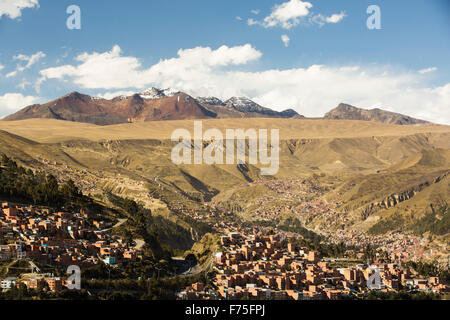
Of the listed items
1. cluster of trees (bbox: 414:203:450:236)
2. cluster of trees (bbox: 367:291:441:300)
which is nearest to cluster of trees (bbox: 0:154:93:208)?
cluster of trees (bbox: 367:291:441:300)

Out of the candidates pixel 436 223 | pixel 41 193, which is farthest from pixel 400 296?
pixel 436 223

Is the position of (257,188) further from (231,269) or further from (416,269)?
(231,269)

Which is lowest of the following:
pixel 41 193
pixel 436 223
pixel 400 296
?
pixel 436 223

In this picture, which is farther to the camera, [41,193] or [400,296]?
[41,193]

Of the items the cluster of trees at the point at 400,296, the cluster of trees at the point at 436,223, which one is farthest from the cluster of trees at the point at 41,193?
the cluster of trees at the point at 436,223

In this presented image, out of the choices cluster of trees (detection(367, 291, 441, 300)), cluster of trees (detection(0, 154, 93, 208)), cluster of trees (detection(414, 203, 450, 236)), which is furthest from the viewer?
cluster of trees (detection(414, 203, 450, 236))

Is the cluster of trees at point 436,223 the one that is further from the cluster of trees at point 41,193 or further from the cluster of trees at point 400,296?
the cluster of trees at point 41,193

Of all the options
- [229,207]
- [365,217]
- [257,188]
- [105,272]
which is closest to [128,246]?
[105,272]

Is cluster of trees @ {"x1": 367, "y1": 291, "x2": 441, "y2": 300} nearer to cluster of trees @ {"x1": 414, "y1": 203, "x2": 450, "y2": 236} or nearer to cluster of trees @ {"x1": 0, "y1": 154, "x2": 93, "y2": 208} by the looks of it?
cluster of trees @ {"x1": 0, "y1": 154, "x2": 93, "y2": 208}

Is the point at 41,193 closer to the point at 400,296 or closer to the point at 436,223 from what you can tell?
the point at 400,296

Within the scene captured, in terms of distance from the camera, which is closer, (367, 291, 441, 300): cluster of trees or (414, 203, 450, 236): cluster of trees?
(367, 291, 441, 300): cluster of trees

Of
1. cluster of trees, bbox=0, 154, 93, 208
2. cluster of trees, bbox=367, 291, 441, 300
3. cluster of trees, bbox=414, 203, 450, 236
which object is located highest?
cluster of trees, bbox=0, 154, 93, 208
